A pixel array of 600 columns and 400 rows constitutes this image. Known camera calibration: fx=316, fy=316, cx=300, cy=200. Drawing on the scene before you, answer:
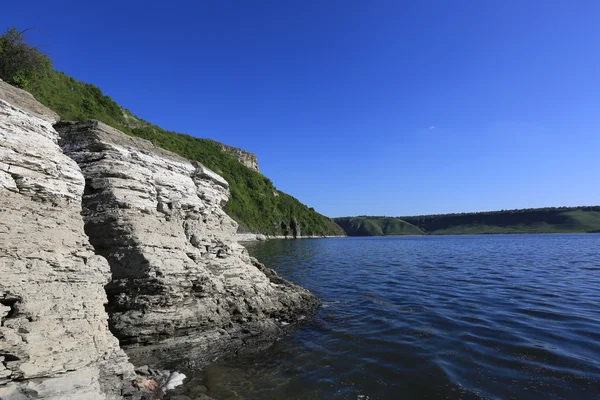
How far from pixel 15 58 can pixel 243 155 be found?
144 metres

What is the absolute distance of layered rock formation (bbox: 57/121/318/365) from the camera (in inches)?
439

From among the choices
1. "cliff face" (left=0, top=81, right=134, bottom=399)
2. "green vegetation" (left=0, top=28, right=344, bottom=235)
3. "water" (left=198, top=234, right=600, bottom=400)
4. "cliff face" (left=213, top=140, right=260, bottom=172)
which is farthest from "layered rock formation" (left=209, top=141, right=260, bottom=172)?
"cliff face" (left=0, top=81, right=134, bottom=399)

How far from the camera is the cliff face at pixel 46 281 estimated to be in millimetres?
7082

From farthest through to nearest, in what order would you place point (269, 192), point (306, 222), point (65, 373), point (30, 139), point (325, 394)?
point (306, 222) < point (269, 192) < point (30, 139) < point (325, 394) < point (65, 373)

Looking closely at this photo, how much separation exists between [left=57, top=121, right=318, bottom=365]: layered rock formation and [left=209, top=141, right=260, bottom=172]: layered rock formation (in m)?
142

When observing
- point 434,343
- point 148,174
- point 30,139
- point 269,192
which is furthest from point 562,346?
point 269,192

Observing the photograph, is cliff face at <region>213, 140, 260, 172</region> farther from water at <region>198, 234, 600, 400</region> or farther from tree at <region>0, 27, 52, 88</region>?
water at <region>198, 234, 600, 400</region>

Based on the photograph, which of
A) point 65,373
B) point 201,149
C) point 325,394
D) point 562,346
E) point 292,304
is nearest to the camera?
point 65,373

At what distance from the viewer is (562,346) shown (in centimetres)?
1140

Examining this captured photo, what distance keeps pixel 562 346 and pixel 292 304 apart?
11.6 metres

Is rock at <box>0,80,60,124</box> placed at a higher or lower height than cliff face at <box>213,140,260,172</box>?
lower

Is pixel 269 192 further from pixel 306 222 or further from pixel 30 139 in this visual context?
pixel 30 139

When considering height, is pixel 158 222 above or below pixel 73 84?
below

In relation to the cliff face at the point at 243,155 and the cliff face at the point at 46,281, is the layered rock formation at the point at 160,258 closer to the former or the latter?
the cliff face at the point at 46,281
